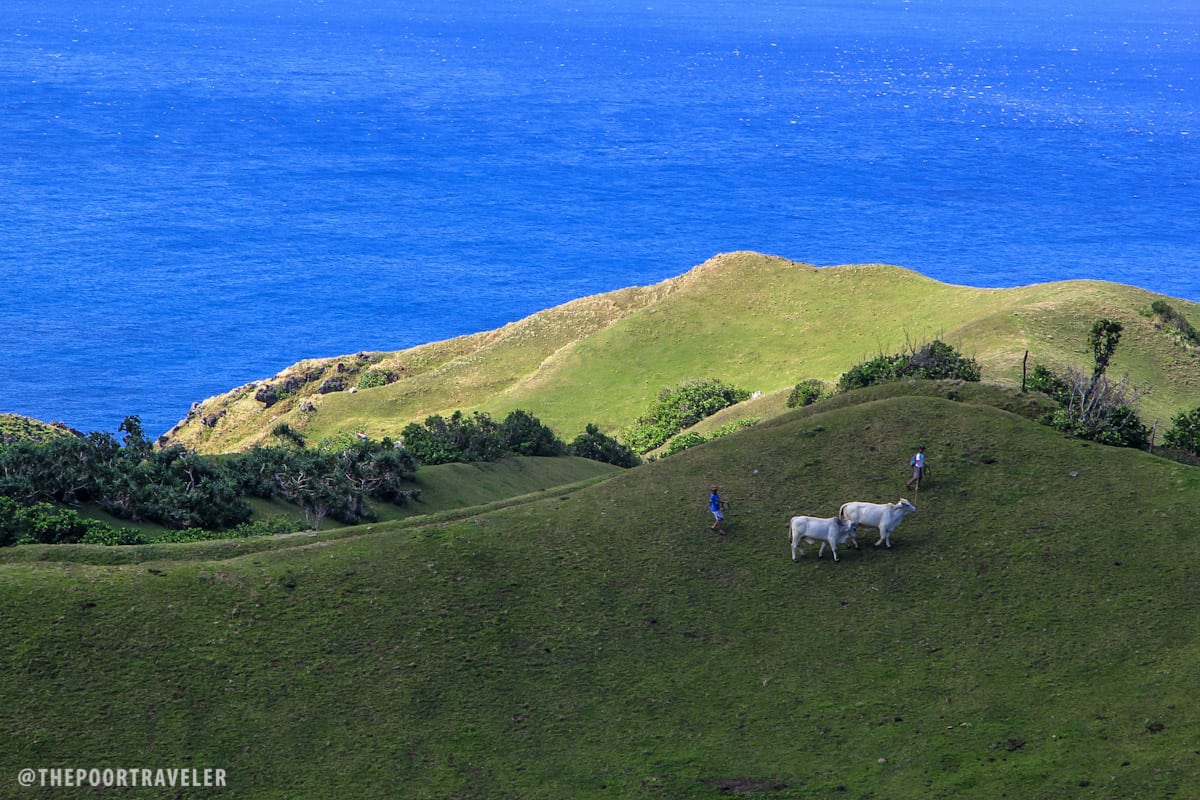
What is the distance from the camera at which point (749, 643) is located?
107ft

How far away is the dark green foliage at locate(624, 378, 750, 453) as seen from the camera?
274 feet

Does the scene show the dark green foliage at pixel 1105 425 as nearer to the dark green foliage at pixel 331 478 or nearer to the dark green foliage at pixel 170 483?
the dark green foliage at pixel 170 483

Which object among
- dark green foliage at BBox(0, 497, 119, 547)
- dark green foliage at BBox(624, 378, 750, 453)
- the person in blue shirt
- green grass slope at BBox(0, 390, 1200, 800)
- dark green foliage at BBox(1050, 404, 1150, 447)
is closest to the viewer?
green grass slope at BBox(0, 390, 1200, 800)

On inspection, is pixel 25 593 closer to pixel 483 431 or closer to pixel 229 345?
pixel 483 431

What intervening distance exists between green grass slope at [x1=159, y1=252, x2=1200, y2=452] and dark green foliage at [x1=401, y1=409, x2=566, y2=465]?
57.7ft

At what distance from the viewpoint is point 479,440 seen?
66.1 metres

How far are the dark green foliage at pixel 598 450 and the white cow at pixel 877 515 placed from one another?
35.4 metres

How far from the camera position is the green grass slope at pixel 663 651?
91.3 ft

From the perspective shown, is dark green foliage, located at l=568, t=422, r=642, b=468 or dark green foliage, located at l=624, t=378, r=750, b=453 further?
dark green foliage, located at l=624, t=378, r=750, b=453

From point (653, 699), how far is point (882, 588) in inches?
312

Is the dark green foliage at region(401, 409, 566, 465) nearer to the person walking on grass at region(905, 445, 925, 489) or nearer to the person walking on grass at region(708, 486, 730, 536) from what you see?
the person walking on grass at region(708, 486, 730, 536)

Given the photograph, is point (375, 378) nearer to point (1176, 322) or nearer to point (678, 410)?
point (678, 410)

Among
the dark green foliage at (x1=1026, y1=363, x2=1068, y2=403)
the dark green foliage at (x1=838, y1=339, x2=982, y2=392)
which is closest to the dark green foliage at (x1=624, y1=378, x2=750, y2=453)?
the dark green foliage at (x1=838, y1=339, x2=982, y2=392)

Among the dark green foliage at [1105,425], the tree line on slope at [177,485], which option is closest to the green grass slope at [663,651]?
the dark green foliage at [1105,425]
